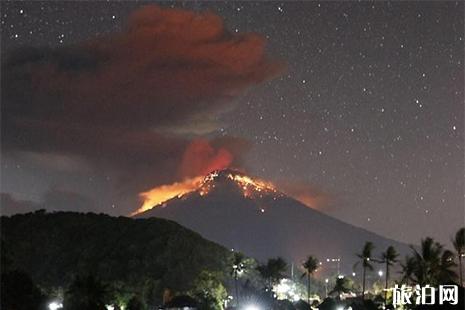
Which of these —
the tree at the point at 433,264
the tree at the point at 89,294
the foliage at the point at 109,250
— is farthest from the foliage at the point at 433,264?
the foliage at the point at 109,250

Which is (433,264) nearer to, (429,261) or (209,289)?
Answer: (429,261)

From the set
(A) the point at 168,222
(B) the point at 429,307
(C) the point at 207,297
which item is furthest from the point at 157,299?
(B) the point at 429,307

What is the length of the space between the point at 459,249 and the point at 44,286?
6496 cm

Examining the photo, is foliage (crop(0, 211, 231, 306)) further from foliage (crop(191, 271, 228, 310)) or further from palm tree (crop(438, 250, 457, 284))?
palm tree (crop(438, 250, 457, 284))

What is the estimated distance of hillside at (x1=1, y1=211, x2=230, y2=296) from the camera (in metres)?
116

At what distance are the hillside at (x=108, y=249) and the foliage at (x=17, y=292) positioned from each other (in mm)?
57098

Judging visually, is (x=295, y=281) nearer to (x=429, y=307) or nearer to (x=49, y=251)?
(x=49, y=251)

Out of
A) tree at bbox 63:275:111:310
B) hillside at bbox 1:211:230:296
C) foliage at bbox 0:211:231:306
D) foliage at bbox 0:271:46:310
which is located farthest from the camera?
hillside at bbox 1:211:230:296

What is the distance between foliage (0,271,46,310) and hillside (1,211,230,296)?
57.1 metres

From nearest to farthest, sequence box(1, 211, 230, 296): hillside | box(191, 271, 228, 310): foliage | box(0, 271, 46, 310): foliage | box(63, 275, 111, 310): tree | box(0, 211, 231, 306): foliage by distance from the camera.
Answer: box(0, 271, 46, 310): foliage → box(63, 275, 111, 310): tree → box(191, 271, 228, 310): foliage → box(0, 211, 231, 306): foliage → box(1, 211, 230, 296): hillside

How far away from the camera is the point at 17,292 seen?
148 ft

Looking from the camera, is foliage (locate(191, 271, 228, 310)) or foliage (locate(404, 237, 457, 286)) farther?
foliage (locate(191, 271, 228, 310))

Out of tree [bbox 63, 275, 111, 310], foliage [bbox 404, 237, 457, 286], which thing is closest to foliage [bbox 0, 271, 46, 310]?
tree [bbox 63, 275, 111, 310]

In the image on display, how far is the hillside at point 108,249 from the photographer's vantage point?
116438mm
